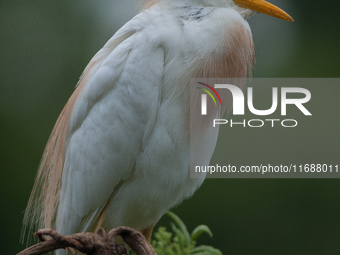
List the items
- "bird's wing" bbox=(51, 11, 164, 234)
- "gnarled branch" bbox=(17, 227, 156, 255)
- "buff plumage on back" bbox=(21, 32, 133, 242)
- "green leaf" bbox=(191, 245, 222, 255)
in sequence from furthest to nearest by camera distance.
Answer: "green leaf" bbox=(191, 245, 222, 255)
"buff plumage on back" bbox=(21, 32, 133, 242)
"bird's wing" bbox=(51, 11, 164, 234)
"gnarled branch" bbox=(17, 227, 156, 255)

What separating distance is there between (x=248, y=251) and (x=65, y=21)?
1.88m

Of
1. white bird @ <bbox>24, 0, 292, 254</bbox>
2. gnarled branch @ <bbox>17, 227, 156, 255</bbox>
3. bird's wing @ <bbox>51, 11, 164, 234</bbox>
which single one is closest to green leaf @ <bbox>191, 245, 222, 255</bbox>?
→ white bird @ <bbox>24, 0, 292, 254</bbox>

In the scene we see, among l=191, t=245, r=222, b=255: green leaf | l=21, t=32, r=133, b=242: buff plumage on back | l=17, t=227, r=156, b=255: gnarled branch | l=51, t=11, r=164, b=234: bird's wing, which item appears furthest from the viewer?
l=191, t=245, r=222, b=255: green leaf

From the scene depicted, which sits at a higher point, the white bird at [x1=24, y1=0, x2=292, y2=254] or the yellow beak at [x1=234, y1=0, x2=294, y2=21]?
the yellow beak at [x1=234, y1=0, x2=294, y2=21]

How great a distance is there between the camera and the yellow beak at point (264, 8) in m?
1.02

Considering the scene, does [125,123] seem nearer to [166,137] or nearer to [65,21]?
[166,137]

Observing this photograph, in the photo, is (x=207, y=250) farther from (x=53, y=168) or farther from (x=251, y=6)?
(x=251, y=6)

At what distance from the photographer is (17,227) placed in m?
2.39

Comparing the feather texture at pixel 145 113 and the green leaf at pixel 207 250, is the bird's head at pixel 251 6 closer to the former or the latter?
the feather texture at pixel 145 113

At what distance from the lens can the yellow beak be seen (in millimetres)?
1023

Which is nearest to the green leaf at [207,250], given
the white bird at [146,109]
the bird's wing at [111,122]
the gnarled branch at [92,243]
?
the white bird at [146,109]

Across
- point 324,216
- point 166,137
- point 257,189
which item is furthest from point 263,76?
point 166,137

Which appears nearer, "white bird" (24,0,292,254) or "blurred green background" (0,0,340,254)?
"white bird" (24,0,292,254)

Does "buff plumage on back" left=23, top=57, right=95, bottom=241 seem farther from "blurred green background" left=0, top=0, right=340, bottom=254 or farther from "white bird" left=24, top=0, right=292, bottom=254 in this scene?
"blurred green background" left=0, top=0, right=340, bottom=254
